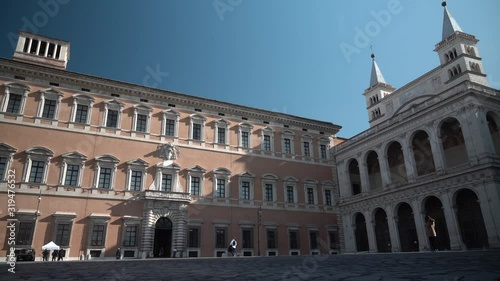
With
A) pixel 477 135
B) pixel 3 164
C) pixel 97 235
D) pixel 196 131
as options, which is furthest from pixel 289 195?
pixel 3 164

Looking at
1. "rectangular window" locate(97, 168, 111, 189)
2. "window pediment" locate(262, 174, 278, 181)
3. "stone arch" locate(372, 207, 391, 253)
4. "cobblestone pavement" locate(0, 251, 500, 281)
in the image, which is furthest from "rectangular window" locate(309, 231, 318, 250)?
"cobblestone pavement" locate(0, 251, 500, 281)

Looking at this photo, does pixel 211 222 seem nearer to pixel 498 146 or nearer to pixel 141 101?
pixel 141 101

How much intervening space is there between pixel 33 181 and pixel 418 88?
4005 centimetres

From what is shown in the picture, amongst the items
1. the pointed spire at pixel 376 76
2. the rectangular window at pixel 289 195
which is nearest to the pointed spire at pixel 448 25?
the pointed spire at pixel 376 76

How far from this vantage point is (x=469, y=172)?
22578 millimetres

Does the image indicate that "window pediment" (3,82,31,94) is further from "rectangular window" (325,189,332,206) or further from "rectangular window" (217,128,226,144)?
"rectangular window" (325,189,332,206)

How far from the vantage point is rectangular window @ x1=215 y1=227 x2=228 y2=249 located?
88.2ft

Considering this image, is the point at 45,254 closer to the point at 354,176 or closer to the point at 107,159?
the point at 107,159

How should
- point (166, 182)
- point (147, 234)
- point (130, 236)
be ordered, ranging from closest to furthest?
Answer: point (130, 236) < point (147, 234) < point (166, 182)

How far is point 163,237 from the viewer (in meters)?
25.6

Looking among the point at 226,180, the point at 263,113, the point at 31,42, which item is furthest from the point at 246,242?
the point at 31,42

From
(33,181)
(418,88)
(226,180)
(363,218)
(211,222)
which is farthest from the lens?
(418,88)

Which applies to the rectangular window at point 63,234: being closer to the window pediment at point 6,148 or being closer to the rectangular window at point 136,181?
the rectangular window at point 136,181

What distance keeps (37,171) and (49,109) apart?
15.7 feet
